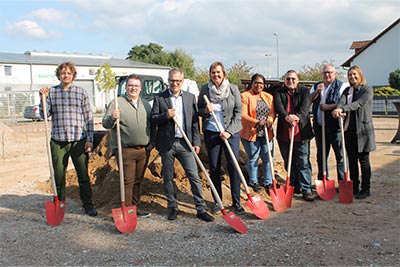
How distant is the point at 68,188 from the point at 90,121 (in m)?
1.87

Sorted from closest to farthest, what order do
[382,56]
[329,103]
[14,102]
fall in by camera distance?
[329,103]
[14,102]
[382,56]

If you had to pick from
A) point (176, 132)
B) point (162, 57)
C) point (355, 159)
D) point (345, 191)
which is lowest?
point (345, 191)

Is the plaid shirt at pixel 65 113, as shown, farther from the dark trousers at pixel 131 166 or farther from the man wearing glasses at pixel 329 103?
the man wearing glasses at pixel 329 103

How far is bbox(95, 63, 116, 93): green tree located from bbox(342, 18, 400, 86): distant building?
22.4 m

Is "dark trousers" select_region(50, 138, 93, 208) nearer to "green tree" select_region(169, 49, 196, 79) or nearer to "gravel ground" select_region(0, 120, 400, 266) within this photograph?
"gravel ground" select_region(0, 120, 400, 266)

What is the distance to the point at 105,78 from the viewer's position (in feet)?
129

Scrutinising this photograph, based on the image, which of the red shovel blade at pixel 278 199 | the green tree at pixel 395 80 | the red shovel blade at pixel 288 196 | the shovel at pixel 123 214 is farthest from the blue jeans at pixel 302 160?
the green tree at pixel 395 80

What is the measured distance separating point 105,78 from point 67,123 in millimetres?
35529

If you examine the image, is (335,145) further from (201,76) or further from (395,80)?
(201,76)

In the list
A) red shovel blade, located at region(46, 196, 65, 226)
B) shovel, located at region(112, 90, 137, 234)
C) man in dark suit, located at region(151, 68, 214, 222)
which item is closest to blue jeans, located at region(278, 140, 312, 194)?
man in dark suit, located at region(151, 68, 214, 222)

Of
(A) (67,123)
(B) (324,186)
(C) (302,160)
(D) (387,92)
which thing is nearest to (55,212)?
(A) (67,123)

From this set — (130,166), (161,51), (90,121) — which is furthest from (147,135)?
(161,51)

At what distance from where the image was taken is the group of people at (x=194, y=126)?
4.90 m

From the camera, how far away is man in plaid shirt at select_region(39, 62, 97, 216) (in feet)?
16.5
